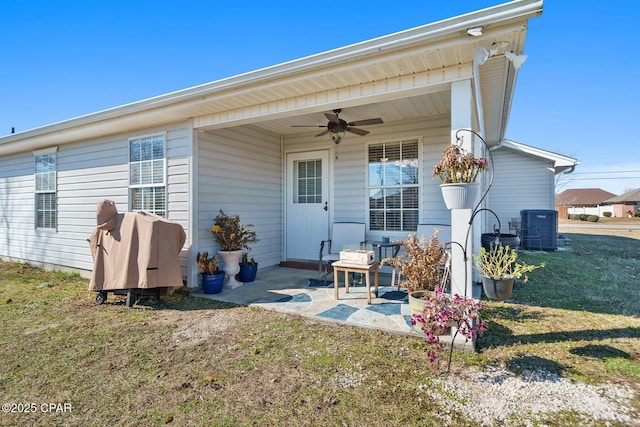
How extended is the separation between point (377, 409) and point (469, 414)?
0.54 meters

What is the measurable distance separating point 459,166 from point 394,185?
2.67 metres

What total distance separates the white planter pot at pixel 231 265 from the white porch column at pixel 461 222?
311cm

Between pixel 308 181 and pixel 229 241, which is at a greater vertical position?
pixel 308 181

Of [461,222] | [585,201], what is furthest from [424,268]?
[585,201]

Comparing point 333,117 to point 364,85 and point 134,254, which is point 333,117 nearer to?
point 364,85

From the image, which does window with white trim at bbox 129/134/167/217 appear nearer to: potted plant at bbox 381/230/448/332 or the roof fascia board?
potted plant at bbox 381/230/448/332

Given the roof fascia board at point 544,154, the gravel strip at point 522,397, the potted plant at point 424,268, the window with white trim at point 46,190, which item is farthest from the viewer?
the roof fascia board at point 544,154

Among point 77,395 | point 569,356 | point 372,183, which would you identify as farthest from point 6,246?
point 569,356

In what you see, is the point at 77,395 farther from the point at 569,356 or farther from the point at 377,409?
the point at 569,356

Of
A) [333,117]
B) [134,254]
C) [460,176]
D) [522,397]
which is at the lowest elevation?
[522,397]

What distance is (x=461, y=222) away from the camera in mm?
2668

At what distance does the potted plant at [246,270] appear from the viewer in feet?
15.9

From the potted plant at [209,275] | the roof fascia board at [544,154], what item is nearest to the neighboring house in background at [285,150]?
the potted plant at [209,275]

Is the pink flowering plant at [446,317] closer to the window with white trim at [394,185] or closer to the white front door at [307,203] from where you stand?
the window with white trim at [394,185]
